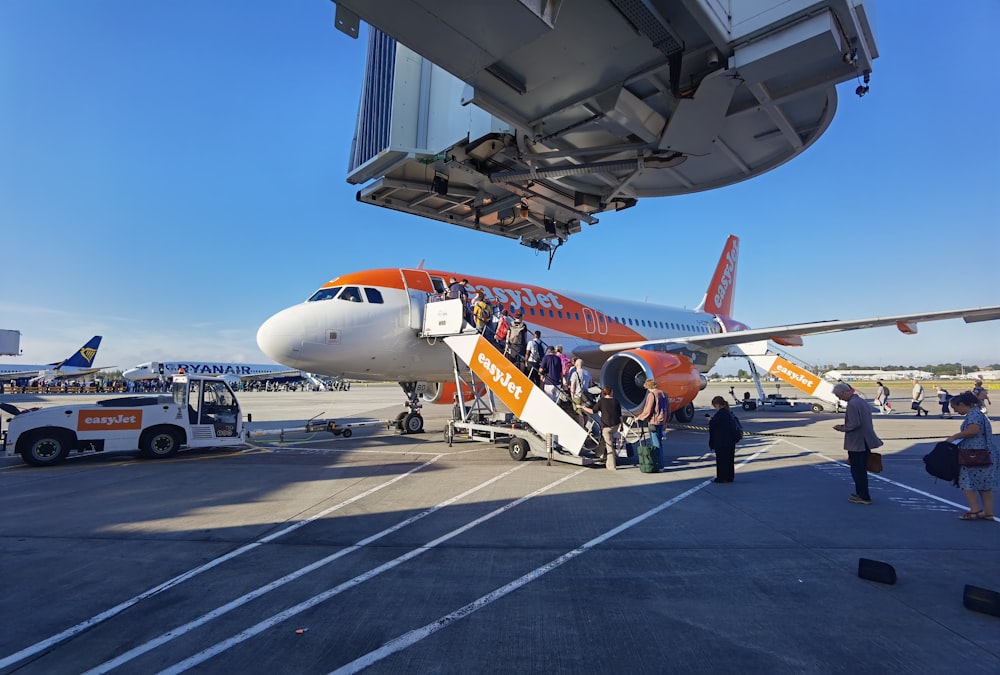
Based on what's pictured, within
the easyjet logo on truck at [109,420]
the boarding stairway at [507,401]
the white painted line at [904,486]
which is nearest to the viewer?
the white painted line at [904,486]

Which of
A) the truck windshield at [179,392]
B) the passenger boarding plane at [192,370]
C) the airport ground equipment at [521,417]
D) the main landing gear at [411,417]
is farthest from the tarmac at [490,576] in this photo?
the passenger boarding plane at [192,370]

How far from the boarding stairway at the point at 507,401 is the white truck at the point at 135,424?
4613 mm

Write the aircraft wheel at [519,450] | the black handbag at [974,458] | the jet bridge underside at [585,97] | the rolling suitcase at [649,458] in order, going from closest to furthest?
the jet bridge underside at [585,97] → the black handbag at [974,458] → the rolling suitcase at [649,458] → the aircraft wheel at [519,450]

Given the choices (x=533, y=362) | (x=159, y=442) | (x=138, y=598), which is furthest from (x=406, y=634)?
(x=159, y=442)

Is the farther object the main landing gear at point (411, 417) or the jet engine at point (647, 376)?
the main landing gear at point (411, 417)

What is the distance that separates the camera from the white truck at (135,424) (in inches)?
350

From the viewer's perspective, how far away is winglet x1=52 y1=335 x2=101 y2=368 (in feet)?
172

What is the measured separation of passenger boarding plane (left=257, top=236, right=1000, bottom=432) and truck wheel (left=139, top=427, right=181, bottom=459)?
253cm

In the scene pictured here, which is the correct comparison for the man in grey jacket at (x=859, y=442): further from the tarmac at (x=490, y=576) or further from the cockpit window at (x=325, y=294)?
the cockpit window at (x=325, y=294)

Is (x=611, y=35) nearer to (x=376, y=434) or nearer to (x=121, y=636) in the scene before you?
(x=121, y=636)

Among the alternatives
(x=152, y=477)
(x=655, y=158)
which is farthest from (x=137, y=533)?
(x=655, y=158)

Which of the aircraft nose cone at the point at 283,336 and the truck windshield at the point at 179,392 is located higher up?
the aircraft nose cone at the point at 283,336

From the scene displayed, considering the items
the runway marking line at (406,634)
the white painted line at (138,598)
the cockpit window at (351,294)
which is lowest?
the white painted line at (138,598)

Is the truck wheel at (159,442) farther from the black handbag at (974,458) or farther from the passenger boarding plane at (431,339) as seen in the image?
the black handbag at (974,458)
